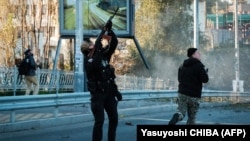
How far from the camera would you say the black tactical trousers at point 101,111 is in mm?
7980

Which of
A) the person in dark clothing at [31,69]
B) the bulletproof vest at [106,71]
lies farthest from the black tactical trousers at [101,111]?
the person in dark clothing at [31,69]

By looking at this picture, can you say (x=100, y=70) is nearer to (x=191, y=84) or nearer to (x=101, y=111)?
(x=101, y=111)

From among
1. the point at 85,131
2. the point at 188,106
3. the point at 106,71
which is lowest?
the point at 85,131

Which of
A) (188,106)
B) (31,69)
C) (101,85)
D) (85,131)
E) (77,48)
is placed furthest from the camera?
(31,69)

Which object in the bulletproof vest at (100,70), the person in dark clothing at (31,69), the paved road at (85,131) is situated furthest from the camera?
the person in dark clothing at (31,69)

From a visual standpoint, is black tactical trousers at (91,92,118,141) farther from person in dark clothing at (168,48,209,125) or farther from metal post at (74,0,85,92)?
metal post at (74,0,85,92)

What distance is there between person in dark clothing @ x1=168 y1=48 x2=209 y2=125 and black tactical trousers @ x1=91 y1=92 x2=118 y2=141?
5.89ft

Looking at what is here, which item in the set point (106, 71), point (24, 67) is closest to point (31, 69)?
point (24, 67)

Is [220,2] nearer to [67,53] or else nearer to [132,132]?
[67,53]

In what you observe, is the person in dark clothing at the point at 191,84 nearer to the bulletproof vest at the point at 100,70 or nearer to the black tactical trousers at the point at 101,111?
the black tactical trousers at the point at 101,111

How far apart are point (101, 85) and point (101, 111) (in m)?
0.39

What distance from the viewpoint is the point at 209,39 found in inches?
1998

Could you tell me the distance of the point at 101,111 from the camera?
7.99 metres

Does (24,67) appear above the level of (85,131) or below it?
above
